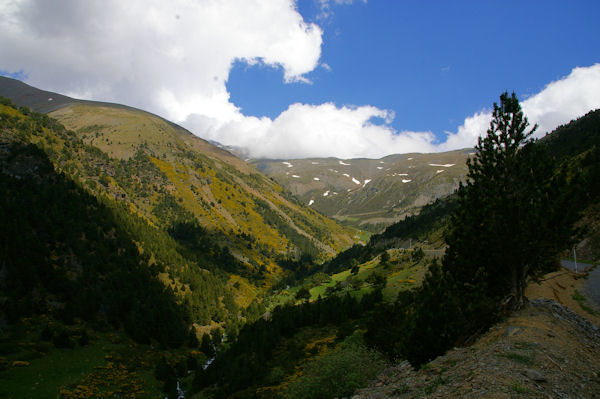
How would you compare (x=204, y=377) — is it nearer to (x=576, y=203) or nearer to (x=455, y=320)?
(x=455, y=320)

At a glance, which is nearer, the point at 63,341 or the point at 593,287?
the point at 593,287

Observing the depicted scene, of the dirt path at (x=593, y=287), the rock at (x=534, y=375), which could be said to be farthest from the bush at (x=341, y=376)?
the dirt path at (x=593, y=287)

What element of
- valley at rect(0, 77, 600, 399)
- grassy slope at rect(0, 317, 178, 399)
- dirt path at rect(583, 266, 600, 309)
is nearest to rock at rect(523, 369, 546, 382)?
valley at rect(0, 77, 600, 399)

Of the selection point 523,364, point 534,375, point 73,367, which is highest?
point 534,375

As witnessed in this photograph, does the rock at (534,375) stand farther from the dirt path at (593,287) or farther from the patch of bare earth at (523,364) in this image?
the dirt path at (593,287)

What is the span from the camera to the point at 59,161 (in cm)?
14338

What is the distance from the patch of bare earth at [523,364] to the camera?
408 inches

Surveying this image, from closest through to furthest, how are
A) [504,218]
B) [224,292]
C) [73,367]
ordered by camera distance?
[504,218] < [73,367] < [224,292]

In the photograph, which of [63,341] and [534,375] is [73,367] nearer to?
[63,341]

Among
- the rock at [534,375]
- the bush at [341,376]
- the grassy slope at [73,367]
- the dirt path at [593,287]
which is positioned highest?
the rock at [534,375]

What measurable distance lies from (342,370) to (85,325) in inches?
2901

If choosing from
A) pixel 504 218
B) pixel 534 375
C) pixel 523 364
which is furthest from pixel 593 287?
pixel 534 375

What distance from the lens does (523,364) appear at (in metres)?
12.0

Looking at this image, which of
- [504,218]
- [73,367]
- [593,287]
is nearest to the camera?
[504,218]
